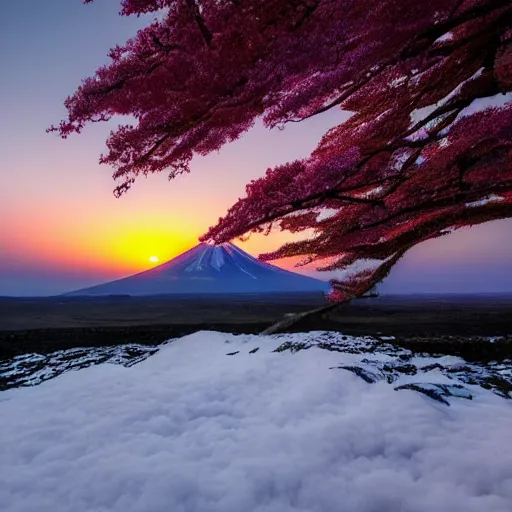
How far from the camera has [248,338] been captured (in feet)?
26.2

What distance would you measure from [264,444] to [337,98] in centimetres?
472

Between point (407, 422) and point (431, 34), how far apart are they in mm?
4231

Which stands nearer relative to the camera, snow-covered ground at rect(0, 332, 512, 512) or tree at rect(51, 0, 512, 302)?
snow-covered ground at rect(0, 332, 512, 512)

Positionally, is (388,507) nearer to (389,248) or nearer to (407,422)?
(407,422)

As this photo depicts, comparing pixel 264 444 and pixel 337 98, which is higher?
pixel 337 98

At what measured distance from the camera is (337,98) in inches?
213

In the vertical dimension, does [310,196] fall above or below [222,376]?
above

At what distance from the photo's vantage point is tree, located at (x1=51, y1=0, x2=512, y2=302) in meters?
3.66

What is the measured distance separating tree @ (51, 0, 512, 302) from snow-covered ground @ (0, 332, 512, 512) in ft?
8.26

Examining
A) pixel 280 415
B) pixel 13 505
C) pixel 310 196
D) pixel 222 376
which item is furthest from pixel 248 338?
pixel 13 505

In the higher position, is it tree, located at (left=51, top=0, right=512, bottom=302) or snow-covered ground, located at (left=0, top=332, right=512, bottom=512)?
tree, located at (left=51, top=0, right=512, bottom=302)

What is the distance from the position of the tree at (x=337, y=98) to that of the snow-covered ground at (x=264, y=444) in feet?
8.26

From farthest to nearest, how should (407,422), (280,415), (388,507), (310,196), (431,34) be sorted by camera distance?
(310,196)
(431,34)
(280,415)
(407,422)
(388,507)

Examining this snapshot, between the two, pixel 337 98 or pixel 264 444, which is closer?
A: pixel 264 444
